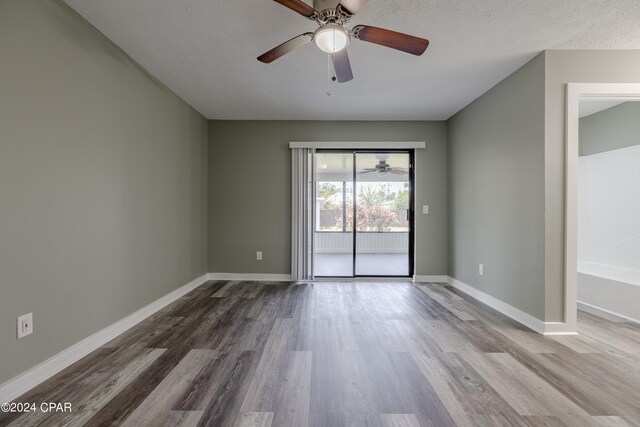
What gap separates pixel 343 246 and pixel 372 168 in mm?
1666

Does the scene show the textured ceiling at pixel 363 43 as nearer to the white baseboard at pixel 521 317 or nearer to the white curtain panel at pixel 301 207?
the white curtain panel at pixel 301 207

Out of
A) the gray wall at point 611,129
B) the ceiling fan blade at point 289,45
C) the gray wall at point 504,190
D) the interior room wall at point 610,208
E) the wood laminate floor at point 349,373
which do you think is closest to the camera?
the wood laminate floor at point 349,373

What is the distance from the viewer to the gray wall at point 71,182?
5.28ft

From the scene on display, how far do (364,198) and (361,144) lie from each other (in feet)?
2.81

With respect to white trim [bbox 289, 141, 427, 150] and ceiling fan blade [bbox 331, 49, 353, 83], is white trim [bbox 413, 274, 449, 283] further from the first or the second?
ceiling fan blade [bbox 331, 49, 353, 83]

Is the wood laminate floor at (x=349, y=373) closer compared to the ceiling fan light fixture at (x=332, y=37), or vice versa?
the wood laminate floor at (x=349, y=373)

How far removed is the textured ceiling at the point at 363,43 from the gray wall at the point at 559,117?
103mm

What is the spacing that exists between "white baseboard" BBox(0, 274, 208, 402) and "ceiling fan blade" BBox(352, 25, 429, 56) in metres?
2.85

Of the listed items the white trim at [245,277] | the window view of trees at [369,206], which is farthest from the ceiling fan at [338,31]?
the white trim at [245,277]

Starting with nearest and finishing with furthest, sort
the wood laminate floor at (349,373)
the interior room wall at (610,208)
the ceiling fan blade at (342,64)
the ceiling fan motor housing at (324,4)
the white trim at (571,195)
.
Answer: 1. the wood laminate floor at (349,373)
2. the ceiling fan motor housing at (324,4)
3. the ceiling fan blade at (342,64)
4. the white trim at (571,195)
5. the interior room wall at (610,208)

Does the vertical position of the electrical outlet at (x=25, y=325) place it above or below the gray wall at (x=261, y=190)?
below

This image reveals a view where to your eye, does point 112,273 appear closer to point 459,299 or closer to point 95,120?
point 95,120

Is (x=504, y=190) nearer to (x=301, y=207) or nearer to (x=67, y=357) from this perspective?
(x=301, y=207)

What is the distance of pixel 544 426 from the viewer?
4.54 feet
